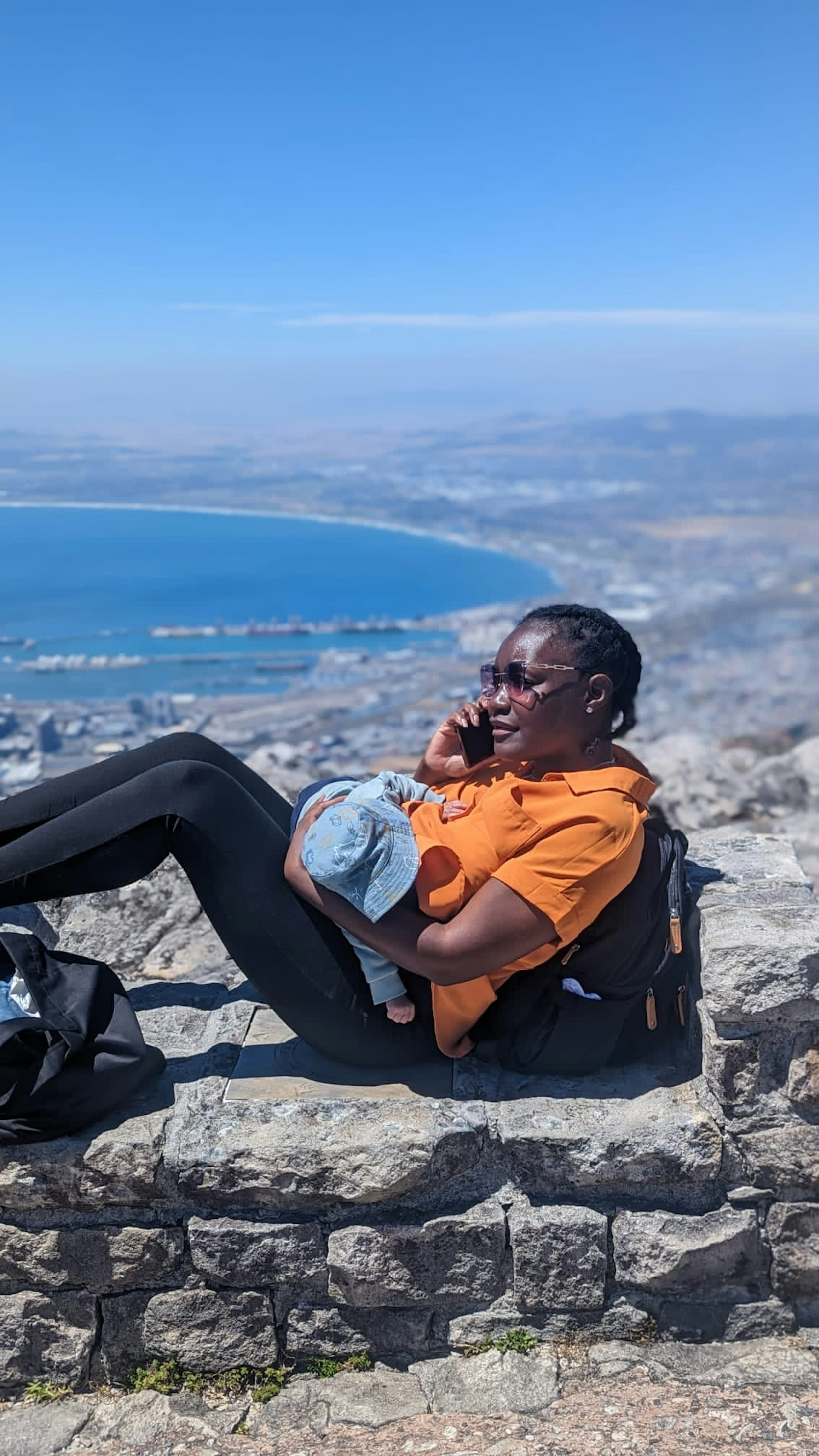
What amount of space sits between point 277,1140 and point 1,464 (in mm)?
8892

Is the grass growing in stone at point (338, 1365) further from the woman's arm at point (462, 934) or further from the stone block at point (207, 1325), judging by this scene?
the woman's arm at point (462, 934)

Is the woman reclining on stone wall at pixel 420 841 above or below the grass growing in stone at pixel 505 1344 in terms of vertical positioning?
above

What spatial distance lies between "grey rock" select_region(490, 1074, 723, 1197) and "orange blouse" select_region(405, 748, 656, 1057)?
0.33m

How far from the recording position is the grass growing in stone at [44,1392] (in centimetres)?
286

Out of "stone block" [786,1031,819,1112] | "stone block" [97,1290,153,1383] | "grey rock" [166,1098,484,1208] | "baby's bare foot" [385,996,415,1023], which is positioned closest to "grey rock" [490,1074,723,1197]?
"grey rock" [166,1098,484,1208]

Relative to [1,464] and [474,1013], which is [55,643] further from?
[474,1013]

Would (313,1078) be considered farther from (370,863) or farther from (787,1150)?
(787,1150)

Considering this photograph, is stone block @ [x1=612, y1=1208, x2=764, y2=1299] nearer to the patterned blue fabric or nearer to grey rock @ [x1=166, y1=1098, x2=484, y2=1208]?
grey rock @ [x1=166, y1=1098, x2=484, y2=1208]

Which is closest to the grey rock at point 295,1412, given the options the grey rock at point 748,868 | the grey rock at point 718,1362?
the grey rock at point 718,1362

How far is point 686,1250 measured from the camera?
2832 mm

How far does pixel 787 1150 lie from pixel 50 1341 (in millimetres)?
2239

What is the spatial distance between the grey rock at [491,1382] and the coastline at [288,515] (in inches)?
340

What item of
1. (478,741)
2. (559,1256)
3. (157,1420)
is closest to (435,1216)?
(559,1256)

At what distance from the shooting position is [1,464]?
388 inches
